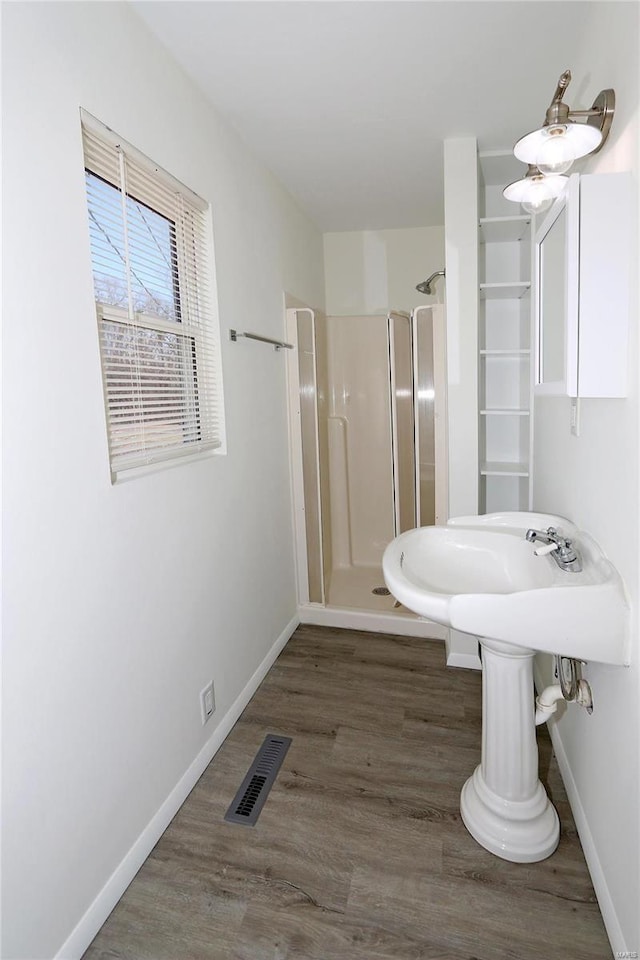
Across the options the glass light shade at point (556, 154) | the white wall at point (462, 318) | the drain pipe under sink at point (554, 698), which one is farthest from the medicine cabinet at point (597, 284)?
the white wall at point (462, 318)

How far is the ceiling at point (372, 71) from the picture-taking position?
5.03 feet

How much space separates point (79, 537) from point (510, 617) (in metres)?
1.05

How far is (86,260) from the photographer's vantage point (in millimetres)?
1322

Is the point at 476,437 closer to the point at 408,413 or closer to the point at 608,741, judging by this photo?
the point at 408,413

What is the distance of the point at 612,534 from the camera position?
1320 millimetres

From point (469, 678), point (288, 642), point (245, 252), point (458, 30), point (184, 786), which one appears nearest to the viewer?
point (458, 30)

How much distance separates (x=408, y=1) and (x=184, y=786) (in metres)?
2.48

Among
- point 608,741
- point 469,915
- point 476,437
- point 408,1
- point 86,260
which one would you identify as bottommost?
point 469,915

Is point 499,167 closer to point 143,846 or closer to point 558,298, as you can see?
point 558,298

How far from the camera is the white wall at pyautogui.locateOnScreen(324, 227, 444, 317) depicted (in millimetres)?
3461

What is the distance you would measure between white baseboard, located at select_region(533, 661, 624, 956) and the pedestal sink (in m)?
0.08

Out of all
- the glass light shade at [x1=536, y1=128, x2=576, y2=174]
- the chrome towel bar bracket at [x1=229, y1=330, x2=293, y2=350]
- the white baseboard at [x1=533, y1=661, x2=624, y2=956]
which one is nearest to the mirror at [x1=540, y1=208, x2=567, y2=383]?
the glass light shade at [x1=536, y1=128, x2=576, y2=174]

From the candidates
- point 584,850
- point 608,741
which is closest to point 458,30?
point 608,741

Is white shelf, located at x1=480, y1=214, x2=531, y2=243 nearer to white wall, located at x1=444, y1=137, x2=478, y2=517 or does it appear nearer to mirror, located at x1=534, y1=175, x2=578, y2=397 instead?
white wall, located at x1=444, y1=137, x2=478, y2=517
